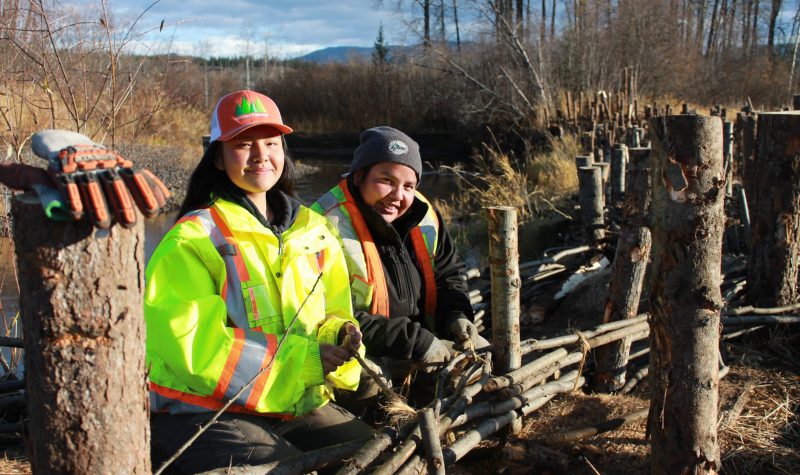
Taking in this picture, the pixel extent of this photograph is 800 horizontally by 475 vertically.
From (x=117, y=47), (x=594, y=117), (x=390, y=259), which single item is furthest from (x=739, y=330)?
(x=594, y=117)

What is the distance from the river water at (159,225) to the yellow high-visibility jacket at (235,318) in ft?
7.79

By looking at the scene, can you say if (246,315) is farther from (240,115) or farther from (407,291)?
(407,291)

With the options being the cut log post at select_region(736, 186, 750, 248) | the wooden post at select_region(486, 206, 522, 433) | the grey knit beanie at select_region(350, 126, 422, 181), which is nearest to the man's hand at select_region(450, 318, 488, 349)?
the wooden post at select_region(486, 206, 522, 433)

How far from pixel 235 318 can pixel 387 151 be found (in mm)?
1134

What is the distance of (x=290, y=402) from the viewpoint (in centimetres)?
276

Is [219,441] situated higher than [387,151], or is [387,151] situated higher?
[387,151]

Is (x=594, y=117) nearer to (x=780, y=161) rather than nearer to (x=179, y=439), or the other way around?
(x=780, y=161)

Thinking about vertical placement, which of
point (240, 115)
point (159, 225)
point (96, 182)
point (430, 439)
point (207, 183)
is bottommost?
point (159, 225)

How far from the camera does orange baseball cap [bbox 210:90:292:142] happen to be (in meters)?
2.89

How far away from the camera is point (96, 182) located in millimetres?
1612

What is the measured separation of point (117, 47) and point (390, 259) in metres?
2.77

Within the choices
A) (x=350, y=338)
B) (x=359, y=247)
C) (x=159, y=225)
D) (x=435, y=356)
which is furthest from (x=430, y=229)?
(x=159, y=225)

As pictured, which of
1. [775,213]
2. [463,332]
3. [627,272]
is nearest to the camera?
[463,332]

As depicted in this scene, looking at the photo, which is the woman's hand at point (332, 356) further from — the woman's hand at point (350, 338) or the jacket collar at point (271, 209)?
the jacket collar at point (271, 209)
